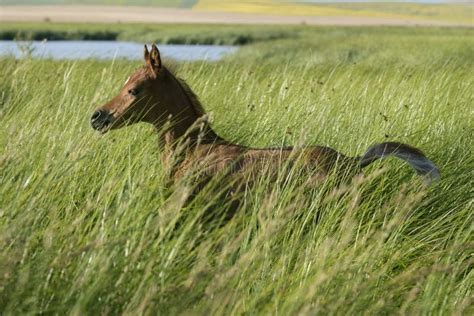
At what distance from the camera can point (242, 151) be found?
4758mm

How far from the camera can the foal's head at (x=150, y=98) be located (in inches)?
193

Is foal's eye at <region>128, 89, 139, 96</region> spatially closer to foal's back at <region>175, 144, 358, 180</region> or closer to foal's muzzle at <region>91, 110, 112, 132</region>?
foal's muzzle at <region>91, 110, 112, 132</region>

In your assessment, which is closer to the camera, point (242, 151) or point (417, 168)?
point (417, 168)

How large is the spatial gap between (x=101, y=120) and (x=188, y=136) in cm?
53

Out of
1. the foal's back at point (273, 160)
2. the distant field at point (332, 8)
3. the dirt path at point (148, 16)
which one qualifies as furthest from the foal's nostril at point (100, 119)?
the distant field at point (332, 8)

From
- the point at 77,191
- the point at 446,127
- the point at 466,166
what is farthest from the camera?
the point at 446,127

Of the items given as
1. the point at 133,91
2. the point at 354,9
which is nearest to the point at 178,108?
the point at 133,91

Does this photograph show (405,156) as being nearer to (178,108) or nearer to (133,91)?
(178,108)

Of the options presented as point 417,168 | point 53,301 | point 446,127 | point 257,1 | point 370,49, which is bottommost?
point 257,1

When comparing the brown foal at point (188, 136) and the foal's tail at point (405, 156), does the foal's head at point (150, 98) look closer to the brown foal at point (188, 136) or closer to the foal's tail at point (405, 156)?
the brown foal at point (188, 136)

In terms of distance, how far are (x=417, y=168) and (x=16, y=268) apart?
239cm

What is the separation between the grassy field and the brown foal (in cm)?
13

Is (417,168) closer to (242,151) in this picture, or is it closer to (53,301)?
(242,151)

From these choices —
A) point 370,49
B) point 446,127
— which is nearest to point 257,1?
point 370,49
